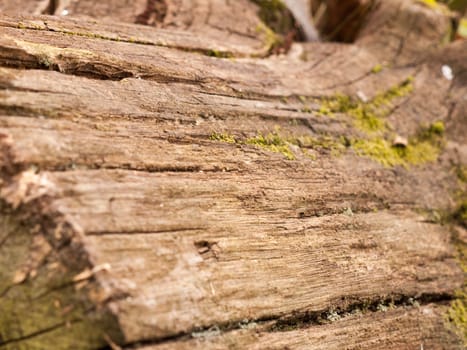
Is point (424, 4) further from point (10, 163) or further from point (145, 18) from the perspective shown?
point (10, 163)

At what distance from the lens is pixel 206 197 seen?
5.91 feet

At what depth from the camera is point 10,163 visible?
4.89 ft

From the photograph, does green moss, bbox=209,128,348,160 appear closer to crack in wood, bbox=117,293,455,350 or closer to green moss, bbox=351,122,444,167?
green moss, bbox=351,122,444,167

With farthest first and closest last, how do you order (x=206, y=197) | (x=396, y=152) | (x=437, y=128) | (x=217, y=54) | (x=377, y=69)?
(x=377, y=69)
(x=437, y=128)
(x=396, y=152)
(x=217, y=54)
(x=206, y=197)

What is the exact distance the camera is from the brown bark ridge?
56.7 inches

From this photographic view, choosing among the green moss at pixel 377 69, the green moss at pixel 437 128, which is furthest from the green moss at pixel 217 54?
the green moss at pixel 437 128

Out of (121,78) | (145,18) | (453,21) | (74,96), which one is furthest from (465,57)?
(74,96)

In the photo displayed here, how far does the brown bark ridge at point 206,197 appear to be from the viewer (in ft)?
4.73

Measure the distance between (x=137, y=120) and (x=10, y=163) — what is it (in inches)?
20.8

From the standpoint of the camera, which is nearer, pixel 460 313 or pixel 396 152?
pixel 460 313

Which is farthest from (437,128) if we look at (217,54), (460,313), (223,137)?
(223,137)

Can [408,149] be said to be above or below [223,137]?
below

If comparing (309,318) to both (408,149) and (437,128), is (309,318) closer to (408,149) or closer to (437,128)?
(408,149)

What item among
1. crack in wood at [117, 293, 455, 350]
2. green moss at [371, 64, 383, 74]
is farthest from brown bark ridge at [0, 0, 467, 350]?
green moss at [371, 64, 383, 74]
